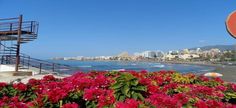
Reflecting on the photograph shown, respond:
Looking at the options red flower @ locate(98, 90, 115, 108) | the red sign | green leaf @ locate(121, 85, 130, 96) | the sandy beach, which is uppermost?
the red sign

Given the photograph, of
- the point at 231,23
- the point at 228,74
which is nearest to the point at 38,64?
the point at 231,23

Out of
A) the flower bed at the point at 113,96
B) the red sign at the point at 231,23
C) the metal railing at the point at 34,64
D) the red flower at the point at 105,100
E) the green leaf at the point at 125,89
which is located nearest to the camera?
the flower bed at the point at 113,96

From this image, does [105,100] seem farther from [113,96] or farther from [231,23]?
[231,23]

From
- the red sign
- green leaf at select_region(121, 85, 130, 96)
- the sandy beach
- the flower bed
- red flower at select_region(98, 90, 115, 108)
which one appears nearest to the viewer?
the flower bed

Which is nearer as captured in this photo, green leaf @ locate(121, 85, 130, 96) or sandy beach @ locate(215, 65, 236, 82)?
green leaf @ locate(121, 85, 130, 96)

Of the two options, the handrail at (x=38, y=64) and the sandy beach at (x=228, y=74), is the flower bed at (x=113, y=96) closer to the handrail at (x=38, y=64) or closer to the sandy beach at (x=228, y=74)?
the handrail at (x=38, y=64)

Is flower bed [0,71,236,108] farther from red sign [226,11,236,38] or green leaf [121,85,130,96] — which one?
red sign [226,11,236,38]

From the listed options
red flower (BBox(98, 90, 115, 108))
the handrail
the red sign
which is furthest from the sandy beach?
red flower (BBox(98, 90, 115, 108))

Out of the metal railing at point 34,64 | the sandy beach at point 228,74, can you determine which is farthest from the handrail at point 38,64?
the sandy beach at point 228,74

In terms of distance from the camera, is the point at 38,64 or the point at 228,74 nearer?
the point at 38,64

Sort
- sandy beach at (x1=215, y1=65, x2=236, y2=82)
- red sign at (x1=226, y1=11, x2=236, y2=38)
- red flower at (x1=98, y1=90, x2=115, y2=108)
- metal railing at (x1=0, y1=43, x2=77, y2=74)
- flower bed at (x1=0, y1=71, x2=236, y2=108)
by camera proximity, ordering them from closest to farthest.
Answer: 1. flower bed at (x1=0, y1=71, x2=236, y2=108)
2. red flower at (x1=98, y1=90, x2=115, y2=108)
3. red sign at (x1=226, y1=11, x2=236, y2=38)
4. metal railing at (x1=0, y1=43, x2=77, y2=74)
5. sandy beach at (x1=215, y1=65, x2=236, y2=82)

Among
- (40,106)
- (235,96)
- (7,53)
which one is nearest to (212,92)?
(235,96)

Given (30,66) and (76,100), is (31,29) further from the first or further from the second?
(76,100)

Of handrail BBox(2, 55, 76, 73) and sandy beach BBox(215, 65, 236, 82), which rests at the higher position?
handrail BBox(2, 55, 76, 73)
